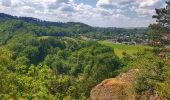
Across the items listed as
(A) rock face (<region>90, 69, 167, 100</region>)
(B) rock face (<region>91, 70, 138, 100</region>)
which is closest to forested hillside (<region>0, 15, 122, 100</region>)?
(B) rock face (<region>91, 70, 138, 100</region>)

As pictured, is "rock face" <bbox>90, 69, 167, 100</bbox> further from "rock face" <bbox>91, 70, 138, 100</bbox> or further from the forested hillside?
the forested hillside

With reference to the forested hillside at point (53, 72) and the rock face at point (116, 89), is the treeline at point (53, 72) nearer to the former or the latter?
the forested hillside at point (53, 72)

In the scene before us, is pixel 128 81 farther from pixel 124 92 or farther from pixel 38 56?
pixel 38 56

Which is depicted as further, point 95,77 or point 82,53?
point 82,53

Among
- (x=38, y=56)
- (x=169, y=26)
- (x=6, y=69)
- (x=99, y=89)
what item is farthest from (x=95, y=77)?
(x=38, y=56)

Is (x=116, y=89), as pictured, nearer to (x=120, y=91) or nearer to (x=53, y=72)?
(x=120, y=91)

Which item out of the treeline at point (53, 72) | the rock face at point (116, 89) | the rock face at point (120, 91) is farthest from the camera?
the rock face at point (116, 89)

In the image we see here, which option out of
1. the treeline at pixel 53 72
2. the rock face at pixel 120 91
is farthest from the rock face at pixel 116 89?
the treeline at pixel 53 72
